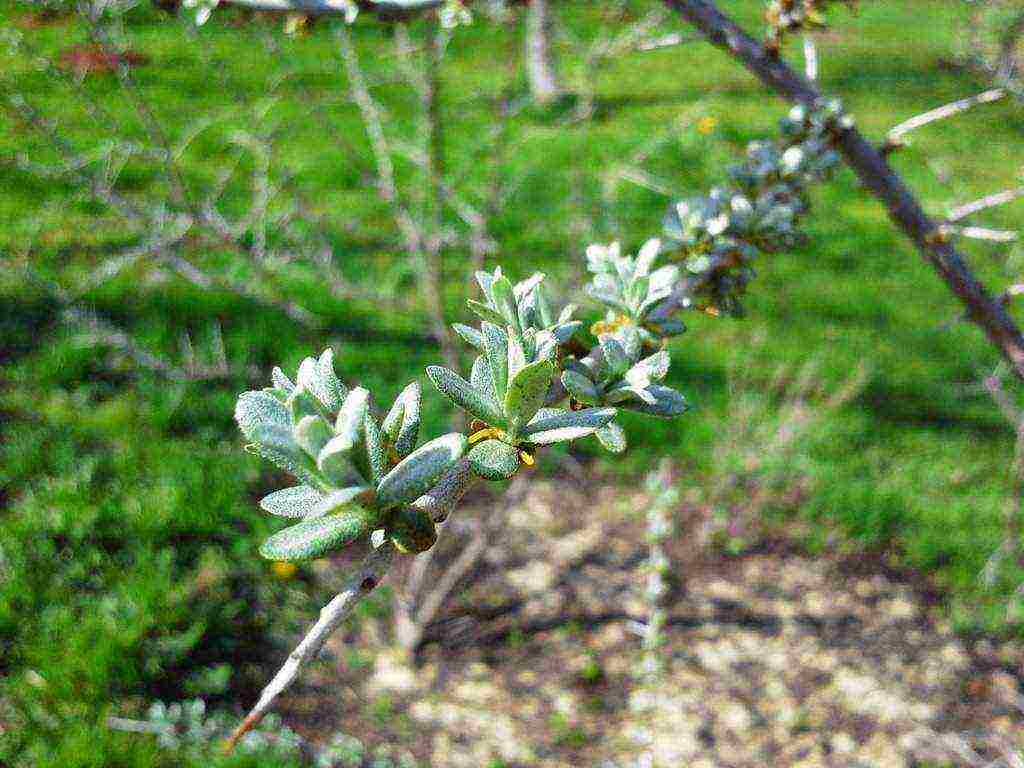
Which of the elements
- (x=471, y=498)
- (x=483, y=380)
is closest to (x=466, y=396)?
(x=483, y=380)

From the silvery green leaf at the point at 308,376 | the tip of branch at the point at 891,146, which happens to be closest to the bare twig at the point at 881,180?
the tip of branch at the point at 891,146

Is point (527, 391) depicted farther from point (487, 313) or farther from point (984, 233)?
A: point (984, 233)

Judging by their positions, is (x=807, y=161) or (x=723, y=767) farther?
(x=723, y=767)

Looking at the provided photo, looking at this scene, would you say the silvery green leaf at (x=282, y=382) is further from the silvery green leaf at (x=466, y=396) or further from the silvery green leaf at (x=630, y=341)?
the silvery green leaf at (x=630, y=341)

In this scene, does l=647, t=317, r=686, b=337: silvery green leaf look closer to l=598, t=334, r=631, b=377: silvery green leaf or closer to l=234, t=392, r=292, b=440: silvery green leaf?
l=598, t=334, r=631, b=377: silvery green leaf

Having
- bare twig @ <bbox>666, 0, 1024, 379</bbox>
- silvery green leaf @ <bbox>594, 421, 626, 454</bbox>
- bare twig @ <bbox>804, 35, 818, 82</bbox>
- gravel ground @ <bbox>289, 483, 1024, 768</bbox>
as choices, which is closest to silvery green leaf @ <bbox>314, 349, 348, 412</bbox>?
silvery green leaf @ <bbox>594, 421, 626, 454</bbox>

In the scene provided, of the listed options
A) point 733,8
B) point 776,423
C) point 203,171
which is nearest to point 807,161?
point 776,423

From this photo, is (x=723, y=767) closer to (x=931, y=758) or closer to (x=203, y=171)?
(x=931, y=758)
